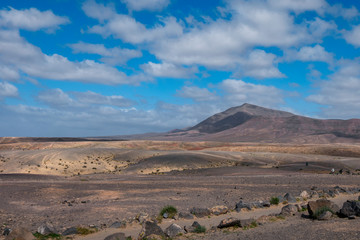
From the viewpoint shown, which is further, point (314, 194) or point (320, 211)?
point (314, 194)

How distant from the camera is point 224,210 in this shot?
48.1ft

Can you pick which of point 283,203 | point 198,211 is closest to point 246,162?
point 283,203

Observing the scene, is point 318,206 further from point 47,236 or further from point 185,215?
point 47,236

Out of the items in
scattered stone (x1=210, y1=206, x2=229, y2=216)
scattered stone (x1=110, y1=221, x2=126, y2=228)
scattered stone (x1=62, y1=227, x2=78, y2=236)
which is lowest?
scattered stone (x1=210, y1=206, x2=229, y2=216)

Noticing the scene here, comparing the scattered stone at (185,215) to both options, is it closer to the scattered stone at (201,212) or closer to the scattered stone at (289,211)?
the scattered stone at (201,212)

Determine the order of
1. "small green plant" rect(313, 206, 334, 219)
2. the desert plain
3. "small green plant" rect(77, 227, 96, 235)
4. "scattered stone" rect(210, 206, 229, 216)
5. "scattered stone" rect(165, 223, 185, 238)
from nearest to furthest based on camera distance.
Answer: "scattered stone" rect(165, 223, 185, 238) < the desert plain < "small green plant" rect(77, 227, 96, 235) < "small green plant" rect(313, 206, 334, 219) < "scattered stone" rect(210, 206, 229, 216)

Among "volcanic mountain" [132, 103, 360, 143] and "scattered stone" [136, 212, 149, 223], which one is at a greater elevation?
"volcanic mountain" [132, 103, 360, 143]

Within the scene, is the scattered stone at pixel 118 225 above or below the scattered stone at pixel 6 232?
below

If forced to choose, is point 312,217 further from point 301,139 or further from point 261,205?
point 301,139

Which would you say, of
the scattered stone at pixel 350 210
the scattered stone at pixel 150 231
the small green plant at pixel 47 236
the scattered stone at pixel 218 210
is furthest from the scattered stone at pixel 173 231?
the scattered stone at pixel 350 210

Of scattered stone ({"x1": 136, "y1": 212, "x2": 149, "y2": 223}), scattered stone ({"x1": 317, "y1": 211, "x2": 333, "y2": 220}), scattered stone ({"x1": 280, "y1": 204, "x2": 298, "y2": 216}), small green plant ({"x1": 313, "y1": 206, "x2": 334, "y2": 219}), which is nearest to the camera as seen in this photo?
scattered stone ({"x1": 317, "y1": 211, "x2": 333, "y2": 220})

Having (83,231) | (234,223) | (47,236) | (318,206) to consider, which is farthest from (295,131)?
(47,236)

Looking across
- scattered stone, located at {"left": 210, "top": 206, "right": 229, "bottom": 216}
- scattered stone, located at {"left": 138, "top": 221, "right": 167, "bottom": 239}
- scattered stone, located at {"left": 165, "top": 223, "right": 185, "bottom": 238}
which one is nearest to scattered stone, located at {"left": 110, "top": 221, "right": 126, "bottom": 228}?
scattered stone, located at {"left": 138, "top": 221, "right": 167, "bottom": 239}

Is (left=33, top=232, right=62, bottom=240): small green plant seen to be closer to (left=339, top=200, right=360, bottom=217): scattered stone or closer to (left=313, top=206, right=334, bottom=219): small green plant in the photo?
(left=313, top=206, right=334, bottom=219): small green plant
